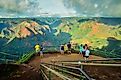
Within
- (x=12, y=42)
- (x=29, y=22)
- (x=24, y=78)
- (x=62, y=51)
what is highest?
(x=29, y=22)

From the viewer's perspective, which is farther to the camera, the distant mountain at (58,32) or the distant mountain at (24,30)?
the distant mountain at (24,30)

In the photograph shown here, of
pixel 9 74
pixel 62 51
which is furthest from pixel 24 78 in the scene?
pixel 62 51

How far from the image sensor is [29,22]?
66.9m

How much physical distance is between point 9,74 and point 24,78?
1582 mm

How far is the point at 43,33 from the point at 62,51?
40835 millimetres

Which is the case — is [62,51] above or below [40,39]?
below

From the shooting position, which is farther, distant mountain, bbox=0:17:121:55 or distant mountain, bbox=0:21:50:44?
distant mountain, bbox=0:21:50:44

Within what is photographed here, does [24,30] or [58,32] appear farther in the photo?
[24,30]

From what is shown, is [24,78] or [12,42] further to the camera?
[12,42]

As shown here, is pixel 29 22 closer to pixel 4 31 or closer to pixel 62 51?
pixel 4 31

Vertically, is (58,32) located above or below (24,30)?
below

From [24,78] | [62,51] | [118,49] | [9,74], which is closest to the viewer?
[24,78]

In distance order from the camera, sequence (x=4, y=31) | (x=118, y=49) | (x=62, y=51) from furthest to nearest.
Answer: (x=4, y=31) < (x=118, y=49) < (x=62, y=51)

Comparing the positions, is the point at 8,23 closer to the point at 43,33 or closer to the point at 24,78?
the point at 43,33
